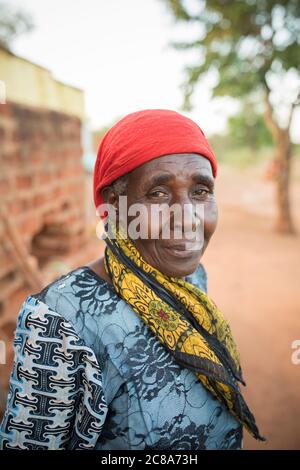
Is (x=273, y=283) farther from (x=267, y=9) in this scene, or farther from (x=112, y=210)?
(x=267, y=9)

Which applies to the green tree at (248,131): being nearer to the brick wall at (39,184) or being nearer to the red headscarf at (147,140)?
the brick wall at (39,184)

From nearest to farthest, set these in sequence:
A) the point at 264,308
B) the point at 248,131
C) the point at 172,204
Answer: the point at 172,204 → the point at 264,308 → the point at 248,131

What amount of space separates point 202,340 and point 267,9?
8698 millimetres

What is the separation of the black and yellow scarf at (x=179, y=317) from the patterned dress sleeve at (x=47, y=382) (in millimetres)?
219

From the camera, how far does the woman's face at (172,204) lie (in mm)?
1147

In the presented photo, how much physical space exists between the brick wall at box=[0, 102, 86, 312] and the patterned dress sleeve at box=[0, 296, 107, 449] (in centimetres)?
210

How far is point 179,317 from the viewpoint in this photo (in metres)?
1.19

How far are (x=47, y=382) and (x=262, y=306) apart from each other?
4324 mm

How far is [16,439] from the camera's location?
3.59ft

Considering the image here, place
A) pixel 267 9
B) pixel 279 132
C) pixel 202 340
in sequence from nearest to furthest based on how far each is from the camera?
1. pixel 202 340
2. pixel 267 9
3. pixel 279 132

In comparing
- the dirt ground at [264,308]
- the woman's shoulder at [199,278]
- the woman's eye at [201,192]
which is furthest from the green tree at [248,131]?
the woman's eye at [201,192]

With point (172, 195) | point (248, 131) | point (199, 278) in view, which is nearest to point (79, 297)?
point (172, 195)

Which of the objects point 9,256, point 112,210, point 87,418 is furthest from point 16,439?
point 9,256

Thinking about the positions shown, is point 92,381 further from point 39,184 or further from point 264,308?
point 264,308
